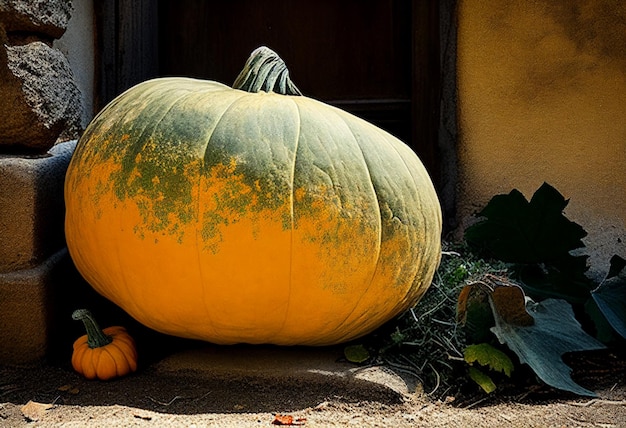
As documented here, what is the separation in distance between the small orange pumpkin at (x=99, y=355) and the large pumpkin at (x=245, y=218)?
97 mm

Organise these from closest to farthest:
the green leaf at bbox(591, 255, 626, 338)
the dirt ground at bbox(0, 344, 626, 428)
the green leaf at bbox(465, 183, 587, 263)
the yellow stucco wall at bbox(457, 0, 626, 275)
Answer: the dirt ground at bbox(0, 344, 626, 428)
the green leaf at bbox(591, 255, 626, 338)
the green leaf at bbox(465, 183, 587, 263)
the yellow stucco wall at bbox(457, 0, 626, 275)

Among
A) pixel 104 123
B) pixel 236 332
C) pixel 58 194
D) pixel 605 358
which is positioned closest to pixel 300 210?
pixel 236 332

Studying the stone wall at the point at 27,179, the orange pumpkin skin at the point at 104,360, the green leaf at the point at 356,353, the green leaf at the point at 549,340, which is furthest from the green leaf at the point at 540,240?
the stone wall at the point at 27,179

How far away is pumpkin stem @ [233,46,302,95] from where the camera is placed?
2.07m

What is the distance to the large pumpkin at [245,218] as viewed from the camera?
5.81 ft

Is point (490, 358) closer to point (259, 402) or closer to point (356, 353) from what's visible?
point (356, 353)

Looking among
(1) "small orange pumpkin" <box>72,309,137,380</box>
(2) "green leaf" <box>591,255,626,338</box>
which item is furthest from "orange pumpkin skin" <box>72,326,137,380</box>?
(2) "green leaf" <box>591,255,626,338</box>

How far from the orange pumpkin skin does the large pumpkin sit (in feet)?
0.34

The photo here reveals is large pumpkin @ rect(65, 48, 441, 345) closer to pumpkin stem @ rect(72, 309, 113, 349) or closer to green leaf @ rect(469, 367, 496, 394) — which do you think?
pumpkin stem @ rect(72, 309, 113, 349)

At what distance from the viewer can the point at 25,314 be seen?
1.96 metres

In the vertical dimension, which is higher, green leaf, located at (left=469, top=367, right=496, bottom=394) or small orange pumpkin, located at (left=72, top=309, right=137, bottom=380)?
green leaf, located at (left=469, top=367, right=496, bottom=394)

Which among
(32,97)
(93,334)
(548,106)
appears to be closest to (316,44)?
(548,106)

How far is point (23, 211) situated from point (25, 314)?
0.27 m

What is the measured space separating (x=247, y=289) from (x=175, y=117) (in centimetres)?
48
